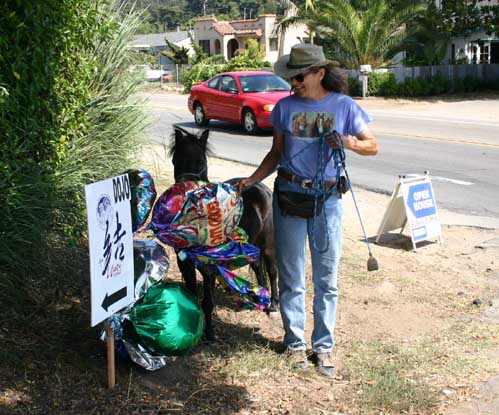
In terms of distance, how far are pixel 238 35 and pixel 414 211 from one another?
203 feet

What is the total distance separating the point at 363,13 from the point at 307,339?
2985cm

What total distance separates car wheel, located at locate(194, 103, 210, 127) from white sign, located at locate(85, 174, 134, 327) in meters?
17.1

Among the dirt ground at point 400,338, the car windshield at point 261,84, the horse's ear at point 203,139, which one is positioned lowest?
the dirt ground at point 400,338

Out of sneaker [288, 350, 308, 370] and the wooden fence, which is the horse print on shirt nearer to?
sneaker [288, 350, 308, 370]

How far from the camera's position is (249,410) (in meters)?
4.14

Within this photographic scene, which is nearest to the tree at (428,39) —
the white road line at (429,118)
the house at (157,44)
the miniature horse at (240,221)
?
→ the white road line at (429,118)

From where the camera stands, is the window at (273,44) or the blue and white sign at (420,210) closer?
the blue and white sign at (420,210)

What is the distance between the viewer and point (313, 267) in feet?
15.4

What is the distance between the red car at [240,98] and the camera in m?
18.4

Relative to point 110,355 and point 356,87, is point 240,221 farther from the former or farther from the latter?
point 356,87

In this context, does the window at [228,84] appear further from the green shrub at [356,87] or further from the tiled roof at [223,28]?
the tiled roof at [223,28]

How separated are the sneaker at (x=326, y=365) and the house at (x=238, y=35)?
5977 centimetres

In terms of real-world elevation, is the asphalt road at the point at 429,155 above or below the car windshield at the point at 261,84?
below

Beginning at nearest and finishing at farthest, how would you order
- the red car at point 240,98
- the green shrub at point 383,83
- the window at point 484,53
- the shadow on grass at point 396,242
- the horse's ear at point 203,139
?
the horse's ear at point 203,139, the shadow on grass at point 396,242, the red car at point 240,98, the green shrub at point 383,83, the window at point 484,53
